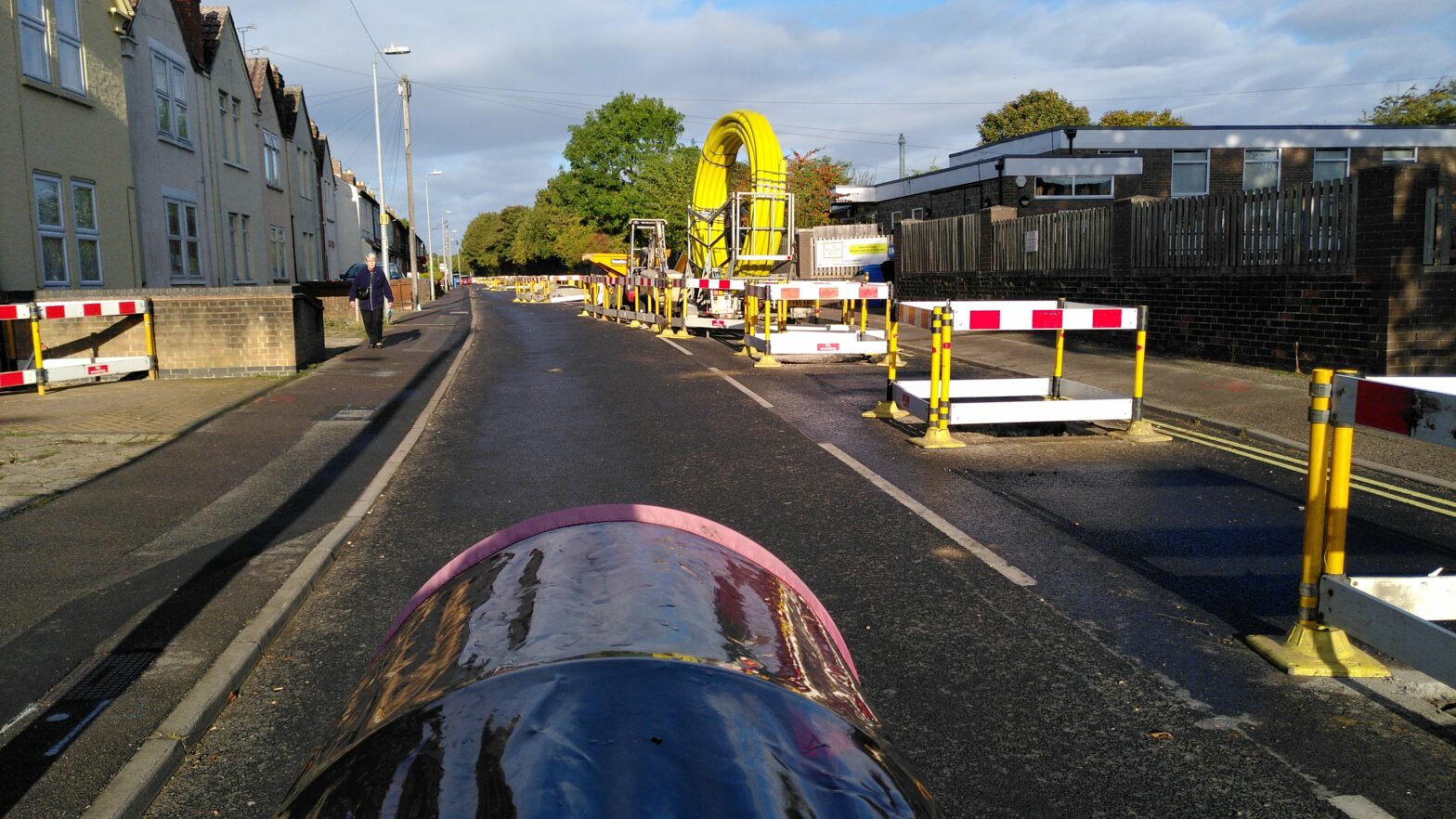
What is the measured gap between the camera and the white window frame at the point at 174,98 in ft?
69.3

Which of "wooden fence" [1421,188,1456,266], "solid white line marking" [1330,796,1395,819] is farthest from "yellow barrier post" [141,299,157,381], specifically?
"wooden fence" [1421,188,1456,266]

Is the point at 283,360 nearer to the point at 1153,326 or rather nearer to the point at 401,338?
the point at 401,338

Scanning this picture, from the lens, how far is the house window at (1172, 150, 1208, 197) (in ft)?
110

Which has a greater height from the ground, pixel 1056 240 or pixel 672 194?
pixel 672 194

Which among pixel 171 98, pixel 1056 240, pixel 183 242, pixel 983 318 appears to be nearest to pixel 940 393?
pixel 983 318

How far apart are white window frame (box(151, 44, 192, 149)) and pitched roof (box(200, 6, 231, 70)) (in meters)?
2.19

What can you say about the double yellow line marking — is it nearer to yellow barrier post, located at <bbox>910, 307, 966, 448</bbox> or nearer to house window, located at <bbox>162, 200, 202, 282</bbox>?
yellow barrier post, located at <bbox>910, 307, 966, 448</bbox>

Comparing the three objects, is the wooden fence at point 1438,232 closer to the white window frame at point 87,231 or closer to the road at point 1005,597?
the road at point 1005,597

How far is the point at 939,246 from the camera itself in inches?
1086

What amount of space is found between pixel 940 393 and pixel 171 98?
61.8 ft

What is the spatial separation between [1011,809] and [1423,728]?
5.89ft

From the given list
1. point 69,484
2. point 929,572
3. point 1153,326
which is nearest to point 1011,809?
point 929,572

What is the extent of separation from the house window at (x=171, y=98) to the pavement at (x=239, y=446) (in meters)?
8.02

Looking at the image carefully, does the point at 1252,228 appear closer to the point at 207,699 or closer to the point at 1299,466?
the point at 1299,466
